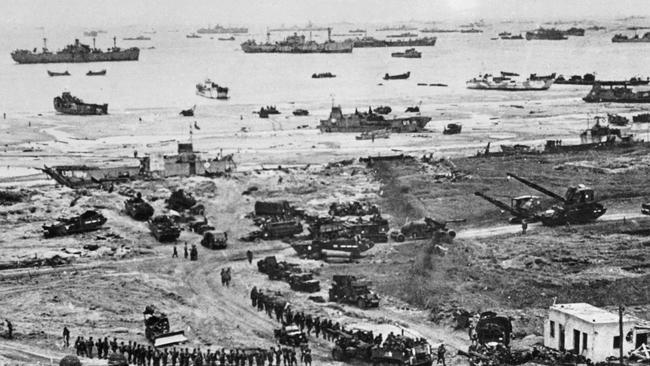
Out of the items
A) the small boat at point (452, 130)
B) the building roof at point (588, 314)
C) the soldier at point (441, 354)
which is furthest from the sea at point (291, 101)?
the soldier at point (441, 354)

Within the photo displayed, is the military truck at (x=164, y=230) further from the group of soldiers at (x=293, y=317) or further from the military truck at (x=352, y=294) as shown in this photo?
the military truck at (x=352, y=294)

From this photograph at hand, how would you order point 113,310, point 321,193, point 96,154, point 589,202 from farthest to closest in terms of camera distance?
point 96,154
point 321,193
point 589,202
point 113,310

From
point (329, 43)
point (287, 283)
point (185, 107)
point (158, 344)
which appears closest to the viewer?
point (158, 344)

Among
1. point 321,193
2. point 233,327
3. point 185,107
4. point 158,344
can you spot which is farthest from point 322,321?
→ point 185,107

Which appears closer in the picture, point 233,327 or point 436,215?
point 233,327

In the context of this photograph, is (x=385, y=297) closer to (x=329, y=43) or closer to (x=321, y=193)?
(x=321, y=193)

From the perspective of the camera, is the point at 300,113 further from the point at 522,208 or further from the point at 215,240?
the point at 215,240

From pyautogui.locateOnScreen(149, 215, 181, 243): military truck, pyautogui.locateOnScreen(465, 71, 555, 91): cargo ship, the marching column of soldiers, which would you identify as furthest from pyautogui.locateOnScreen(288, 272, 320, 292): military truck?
pyautogui.locateOnScreen(465, 71, 555, 91): cargo ship

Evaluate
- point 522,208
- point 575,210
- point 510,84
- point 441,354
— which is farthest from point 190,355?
point 510,84
